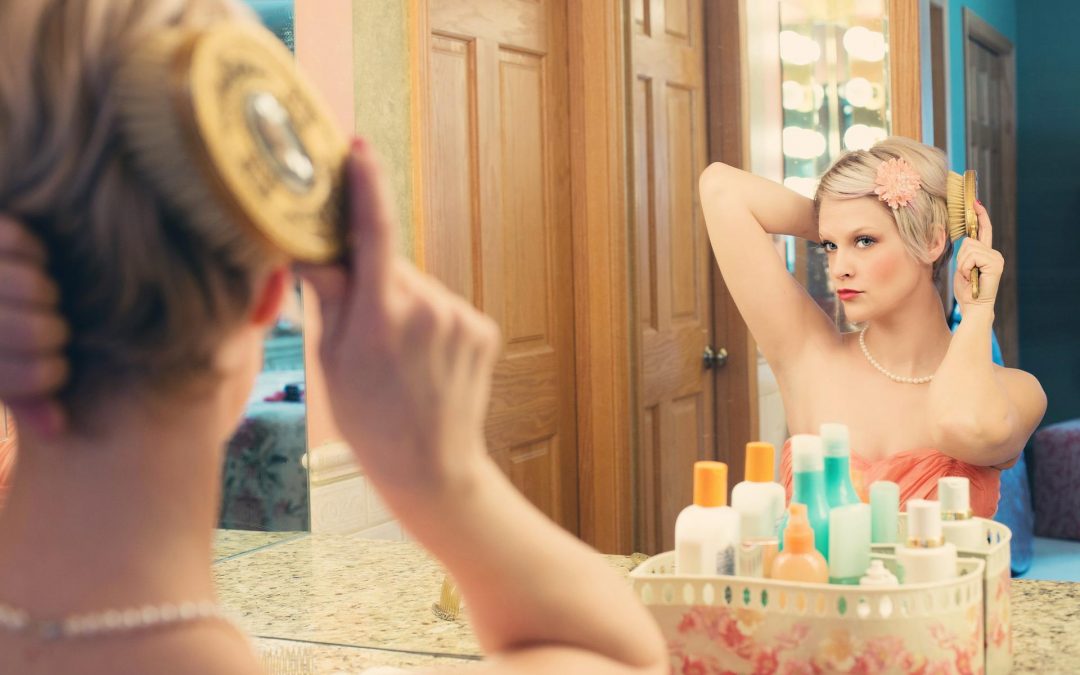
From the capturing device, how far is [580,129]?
1.60 metres

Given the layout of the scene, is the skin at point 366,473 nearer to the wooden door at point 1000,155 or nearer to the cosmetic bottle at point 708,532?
the cosmetic bottle at point 708,532

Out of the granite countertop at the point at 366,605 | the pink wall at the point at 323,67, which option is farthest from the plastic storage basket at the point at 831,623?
the pink wall at the point at 323,67

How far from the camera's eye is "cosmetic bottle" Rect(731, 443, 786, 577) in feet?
3.01

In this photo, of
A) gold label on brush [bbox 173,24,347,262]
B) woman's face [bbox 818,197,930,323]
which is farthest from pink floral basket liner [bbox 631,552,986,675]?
gold label on brush [bbox 173,24,347,262]

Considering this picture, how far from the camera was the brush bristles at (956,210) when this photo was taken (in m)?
1.18

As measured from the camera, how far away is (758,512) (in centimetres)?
95

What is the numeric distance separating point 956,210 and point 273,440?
89 cm

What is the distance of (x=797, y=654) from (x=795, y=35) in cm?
86

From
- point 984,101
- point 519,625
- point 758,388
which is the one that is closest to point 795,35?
point 984,101

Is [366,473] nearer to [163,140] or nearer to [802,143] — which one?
[163,140]

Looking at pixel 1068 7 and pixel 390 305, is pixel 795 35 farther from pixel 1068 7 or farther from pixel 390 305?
pixel 390 305

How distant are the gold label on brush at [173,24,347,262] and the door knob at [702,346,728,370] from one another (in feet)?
3.67

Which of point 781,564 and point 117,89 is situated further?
point 781,564

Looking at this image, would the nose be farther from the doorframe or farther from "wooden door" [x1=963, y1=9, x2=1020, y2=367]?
the doorframe
